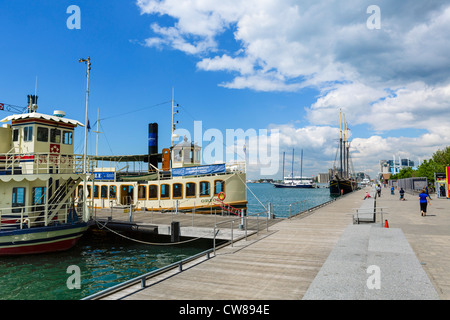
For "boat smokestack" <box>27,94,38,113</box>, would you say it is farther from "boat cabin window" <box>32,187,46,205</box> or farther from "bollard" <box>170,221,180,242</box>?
"bollard" <box>170,221,180,242</box>

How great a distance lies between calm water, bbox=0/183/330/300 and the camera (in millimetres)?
10539

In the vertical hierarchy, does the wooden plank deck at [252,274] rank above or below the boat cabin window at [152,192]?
below

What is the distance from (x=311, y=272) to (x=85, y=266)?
10.8 meters

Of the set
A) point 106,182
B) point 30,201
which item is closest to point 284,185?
point 106,182

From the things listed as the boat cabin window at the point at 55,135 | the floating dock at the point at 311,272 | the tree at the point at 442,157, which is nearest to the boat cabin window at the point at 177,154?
the boat cabin window at the point at 55,135

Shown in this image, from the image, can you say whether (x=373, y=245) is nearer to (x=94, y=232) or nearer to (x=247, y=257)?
(x=247, y=257)

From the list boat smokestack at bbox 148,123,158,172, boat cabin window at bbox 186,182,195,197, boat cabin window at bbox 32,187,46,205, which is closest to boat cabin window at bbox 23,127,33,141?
boat cabin window at bbox 32,187,46,205

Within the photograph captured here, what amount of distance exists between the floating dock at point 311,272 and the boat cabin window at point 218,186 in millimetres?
12293

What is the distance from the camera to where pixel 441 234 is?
13.0 meters

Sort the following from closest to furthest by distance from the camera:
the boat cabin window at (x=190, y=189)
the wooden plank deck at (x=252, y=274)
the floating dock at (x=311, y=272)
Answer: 1. the floating dock at (x=311, y=272)
2. the wooden plank deck at (x=252, y=274)
3. the boat cabin window at (x=190, y=189)

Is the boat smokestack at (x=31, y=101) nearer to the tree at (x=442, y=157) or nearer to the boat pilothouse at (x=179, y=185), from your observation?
the boat pilothouse at (x=179, y=185)

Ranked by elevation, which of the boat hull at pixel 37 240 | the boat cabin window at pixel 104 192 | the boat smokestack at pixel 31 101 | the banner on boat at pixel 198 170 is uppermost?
the boat smokestack at pixel 31 101

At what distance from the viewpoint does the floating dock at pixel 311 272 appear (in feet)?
20.6

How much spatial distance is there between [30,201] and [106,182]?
14.0 m
